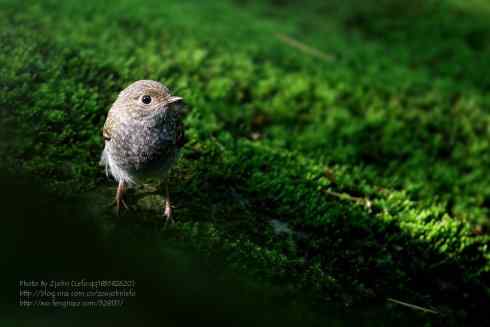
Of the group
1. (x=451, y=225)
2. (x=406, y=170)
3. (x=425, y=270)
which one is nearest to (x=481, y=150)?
(x=406, y=170)

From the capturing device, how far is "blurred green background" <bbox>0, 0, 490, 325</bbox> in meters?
3.56

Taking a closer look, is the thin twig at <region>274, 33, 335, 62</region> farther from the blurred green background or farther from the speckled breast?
the speckled breast

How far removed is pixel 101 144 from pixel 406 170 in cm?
372

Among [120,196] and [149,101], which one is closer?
[149,101]

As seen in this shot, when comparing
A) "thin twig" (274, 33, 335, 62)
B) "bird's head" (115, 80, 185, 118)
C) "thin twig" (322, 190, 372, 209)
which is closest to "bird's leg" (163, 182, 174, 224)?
"bird's head" (115, 80, 185, 118)

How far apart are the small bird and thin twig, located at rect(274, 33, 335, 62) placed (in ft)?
16.3

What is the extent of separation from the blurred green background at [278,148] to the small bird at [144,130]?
0.41 m

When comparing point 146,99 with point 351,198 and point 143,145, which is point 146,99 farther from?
point 351,198

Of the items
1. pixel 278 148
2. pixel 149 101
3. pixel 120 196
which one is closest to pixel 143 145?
pixel 149 101

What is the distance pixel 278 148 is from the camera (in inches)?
204

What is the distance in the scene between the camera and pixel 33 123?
150 inches

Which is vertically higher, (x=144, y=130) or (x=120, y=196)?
(x=144, y=130)

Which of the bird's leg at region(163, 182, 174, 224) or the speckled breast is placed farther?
the bird's leg at region(163, 182, 174, 224)

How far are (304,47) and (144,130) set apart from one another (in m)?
5.35
